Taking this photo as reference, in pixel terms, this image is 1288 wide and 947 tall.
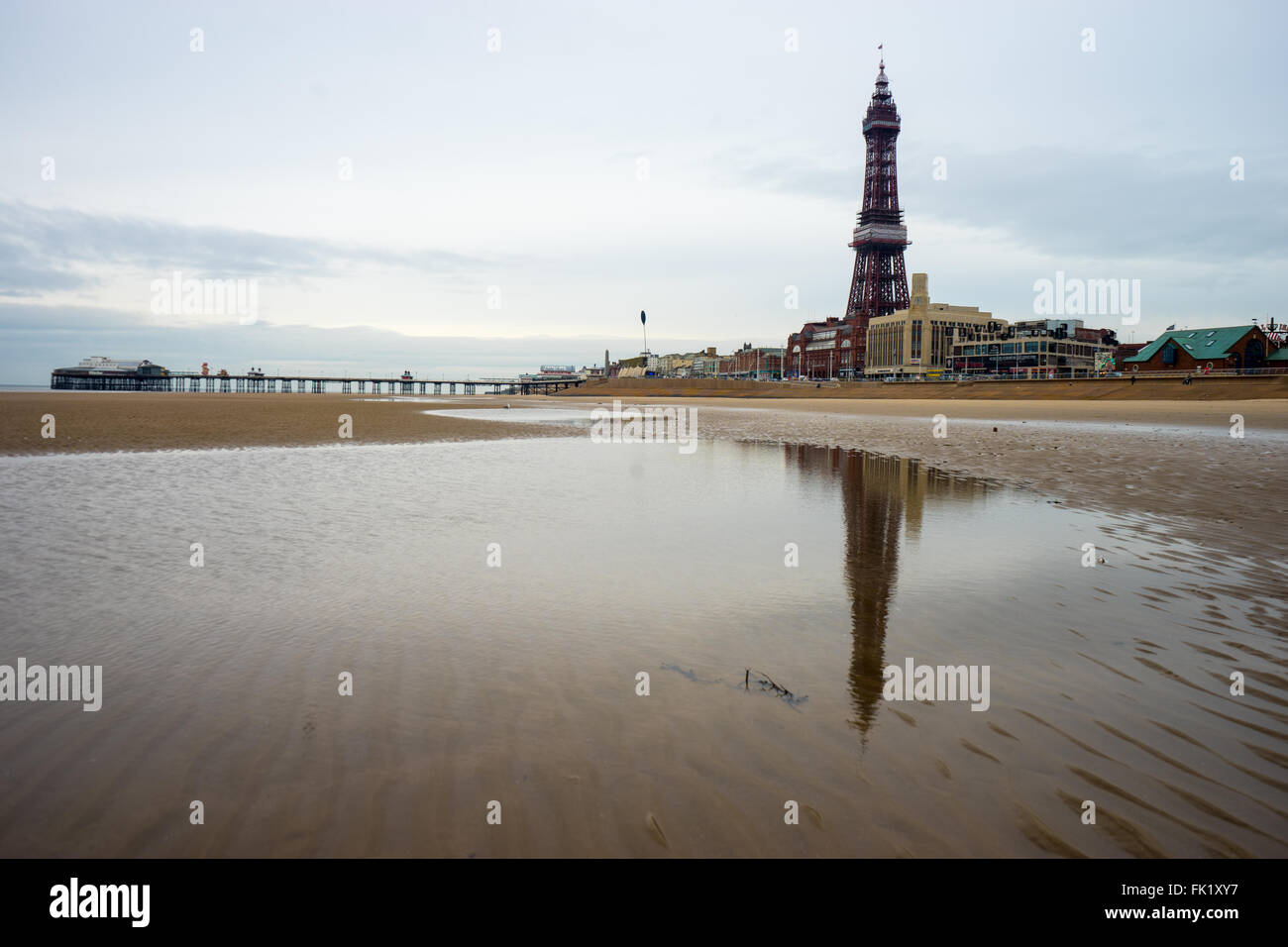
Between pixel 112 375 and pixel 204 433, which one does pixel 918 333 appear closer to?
pixel 204 433

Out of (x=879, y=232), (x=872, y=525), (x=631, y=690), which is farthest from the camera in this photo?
(x=879, y=232)

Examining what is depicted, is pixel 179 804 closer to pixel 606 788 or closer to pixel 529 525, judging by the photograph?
pixel 606 788

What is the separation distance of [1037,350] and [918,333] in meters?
25.4

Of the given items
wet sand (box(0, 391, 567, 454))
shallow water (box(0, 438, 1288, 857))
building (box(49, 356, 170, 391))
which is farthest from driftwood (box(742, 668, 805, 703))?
building (box(49, 356, 170, 391))

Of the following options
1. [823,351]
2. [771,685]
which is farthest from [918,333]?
[771,685]

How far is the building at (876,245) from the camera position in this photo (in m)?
143

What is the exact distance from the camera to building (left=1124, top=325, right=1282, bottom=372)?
78.9 metres

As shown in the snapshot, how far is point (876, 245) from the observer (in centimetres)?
14412

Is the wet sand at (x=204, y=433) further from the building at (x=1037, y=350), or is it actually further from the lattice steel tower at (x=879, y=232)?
the lattice steel tower at (x=879, y=232)

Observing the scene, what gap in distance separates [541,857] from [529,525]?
7814mm

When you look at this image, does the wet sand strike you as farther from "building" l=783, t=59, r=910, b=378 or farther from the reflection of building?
"building" l=783, t=59, r=910, b=378

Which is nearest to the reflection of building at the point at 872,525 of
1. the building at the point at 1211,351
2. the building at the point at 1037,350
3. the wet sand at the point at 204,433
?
the wet sand at the point at 204,433
